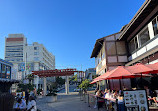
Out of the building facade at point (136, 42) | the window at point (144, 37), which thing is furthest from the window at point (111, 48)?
the window at point (144, 37)

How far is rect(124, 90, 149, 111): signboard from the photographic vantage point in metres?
5.43

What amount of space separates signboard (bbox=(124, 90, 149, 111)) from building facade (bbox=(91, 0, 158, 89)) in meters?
4.79

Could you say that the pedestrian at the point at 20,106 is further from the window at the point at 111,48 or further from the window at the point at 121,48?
the window at the point at 121,48

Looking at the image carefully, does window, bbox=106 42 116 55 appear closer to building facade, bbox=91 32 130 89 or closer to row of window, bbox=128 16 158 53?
building facade, bbox=91 32 130 89

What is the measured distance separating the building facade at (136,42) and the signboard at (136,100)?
4.79 meters

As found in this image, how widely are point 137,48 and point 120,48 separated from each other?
2.98 metres

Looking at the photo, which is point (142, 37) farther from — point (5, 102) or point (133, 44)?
point (5, 102)

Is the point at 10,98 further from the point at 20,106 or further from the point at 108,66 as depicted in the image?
the point at 108,66

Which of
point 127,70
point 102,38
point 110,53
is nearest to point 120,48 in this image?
point 110,53

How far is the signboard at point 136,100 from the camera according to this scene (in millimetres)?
5430

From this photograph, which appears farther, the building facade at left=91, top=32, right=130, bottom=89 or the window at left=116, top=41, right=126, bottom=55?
the window at left=116, top=41, right=126, bottom=55

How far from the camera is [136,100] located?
5.52m

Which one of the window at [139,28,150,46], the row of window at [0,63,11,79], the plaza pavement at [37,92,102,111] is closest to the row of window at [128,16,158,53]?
the window at [139,28,150,46]

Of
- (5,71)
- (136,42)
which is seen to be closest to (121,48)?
(136,42)
